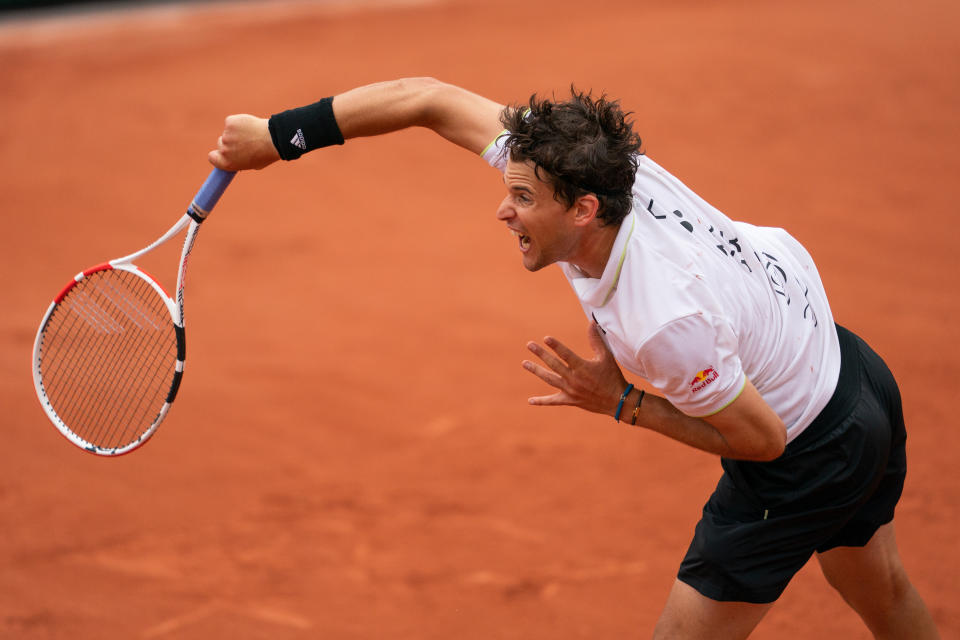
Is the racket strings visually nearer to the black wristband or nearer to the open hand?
the black wristband

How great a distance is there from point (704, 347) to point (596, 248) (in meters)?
0.37

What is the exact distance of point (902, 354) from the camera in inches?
229

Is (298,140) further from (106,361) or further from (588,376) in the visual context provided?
(106,361)

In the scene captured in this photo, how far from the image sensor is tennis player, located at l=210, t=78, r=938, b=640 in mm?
2471

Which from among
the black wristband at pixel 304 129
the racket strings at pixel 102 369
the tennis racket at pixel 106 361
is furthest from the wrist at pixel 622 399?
the racket strings at pixel 102 369

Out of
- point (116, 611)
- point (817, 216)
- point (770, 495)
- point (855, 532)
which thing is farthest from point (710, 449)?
point (817, 216)

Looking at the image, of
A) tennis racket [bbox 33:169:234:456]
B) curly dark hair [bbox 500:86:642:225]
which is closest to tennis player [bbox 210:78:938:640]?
curly dark hair [bbox 500:86:642:225]

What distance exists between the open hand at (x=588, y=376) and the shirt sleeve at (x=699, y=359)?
230 millimetres

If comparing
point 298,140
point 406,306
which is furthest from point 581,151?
point 406,306

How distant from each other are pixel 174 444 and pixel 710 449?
3.16 metres

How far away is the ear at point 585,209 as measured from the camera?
246cm

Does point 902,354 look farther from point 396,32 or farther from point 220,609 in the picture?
point 396,32

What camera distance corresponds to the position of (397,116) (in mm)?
2906

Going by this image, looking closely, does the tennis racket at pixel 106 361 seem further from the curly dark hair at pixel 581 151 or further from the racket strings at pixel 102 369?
the curly dark hair at pixel 581 151
